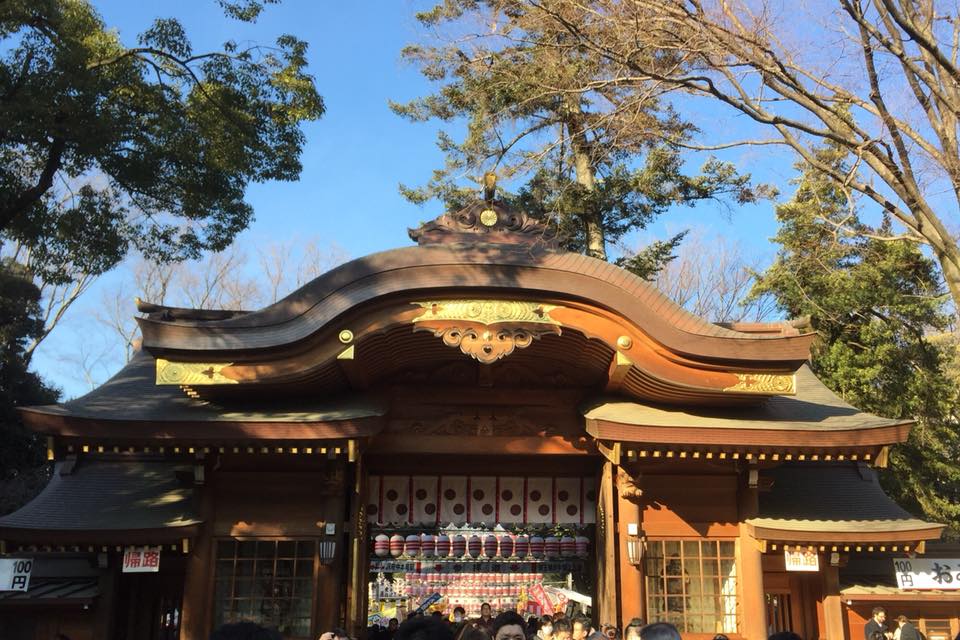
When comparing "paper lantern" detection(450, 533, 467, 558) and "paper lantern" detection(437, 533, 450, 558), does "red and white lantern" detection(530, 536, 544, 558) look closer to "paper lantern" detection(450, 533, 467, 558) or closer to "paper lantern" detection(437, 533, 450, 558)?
"paper lantern" detection(450, 533, 467, 558)

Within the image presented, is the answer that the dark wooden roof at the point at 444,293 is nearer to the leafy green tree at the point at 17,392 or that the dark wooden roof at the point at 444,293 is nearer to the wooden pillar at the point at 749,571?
the wooden pillar at the point at 749,571

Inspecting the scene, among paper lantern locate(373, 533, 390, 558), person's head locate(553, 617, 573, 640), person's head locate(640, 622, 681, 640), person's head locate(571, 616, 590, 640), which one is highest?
paper lantern locate(373, 533, 390, 558)

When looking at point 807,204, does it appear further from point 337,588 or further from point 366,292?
point 337,588

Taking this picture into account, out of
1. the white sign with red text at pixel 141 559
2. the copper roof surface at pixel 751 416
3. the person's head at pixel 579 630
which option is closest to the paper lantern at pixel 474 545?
the copper roof surface at pixel 751 416

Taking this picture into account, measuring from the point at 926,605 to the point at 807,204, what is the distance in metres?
10.2

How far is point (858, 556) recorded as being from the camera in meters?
11.4

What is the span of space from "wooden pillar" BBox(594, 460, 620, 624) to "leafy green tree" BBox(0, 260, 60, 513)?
1267 centimetres

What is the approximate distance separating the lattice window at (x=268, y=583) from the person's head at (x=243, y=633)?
281 inches

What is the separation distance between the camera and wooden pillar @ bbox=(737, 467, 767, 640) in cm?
966

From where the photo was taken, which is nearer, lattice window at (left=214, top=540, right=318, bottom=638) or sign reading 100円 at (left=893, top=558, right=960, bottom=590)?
lattice window at (left=214, top=540, right=318, bottom=638)

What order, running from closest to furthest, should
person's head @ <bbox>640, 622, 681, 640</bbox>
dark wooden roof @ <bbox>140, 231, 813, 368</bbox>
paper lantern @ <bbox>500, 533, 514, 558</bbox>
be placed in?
1. person's head @ <bbox>640, 622, 681, 640</bbox>
2. dark wooden roof @ <bbox>140, 231, 813, 368</bbox>
3. paper lantern @ <bbox>500, 533, 514, 558</bbox>

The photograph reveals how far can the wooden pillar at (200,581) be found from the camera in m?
9.27

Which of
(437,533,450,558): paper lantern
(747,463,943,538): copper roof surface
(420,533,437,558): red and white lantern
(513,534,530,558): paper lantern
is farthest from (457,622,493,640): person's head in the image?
(437,533,450,558): paper lantern

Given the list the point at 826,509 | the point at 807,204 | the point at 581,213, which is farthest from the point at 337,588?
the point at 807,204
